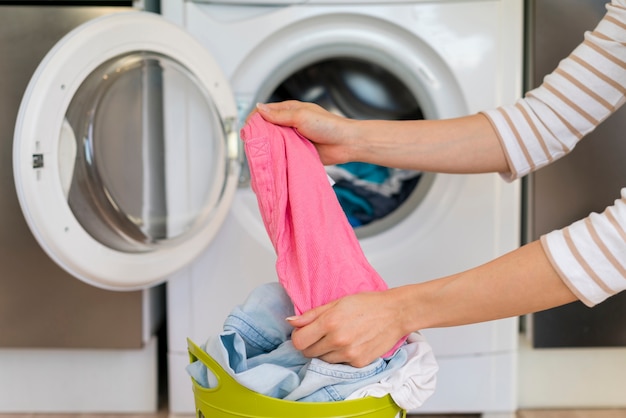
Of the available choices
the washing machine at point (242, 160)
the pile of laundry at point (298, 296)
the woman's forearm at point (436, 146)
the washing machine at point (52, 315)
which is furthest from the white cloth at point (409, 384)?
the washing machine at point (52, 315)

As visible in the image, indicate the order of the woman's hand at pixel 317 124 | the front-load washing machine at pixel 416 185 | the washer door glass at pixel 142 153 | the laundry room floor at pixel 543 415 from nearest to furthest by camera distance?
the woman's hand at pixel 317 124 → the washer door glass at pixel 142 153 → the front-load washing machine at pixel 416 185 → the laundry room floor at pixel 543 415

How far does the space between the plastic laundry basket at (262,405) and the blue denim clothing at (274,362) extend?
11 millimetres

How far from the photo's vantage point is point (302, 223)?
847mm

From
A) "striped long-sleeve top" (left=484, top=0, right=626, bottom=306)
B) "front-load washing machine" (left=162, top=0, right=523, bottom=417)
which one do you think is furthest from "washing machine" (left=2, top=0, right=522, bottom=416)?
"striped long-sleeve top" (left=484, top=0, right=626, bottom=306)

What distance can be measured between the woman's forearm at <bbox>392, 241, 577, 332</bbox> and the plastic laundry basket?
9cm

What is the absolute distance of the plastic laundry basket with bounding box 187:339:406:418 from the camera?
2.43 ft

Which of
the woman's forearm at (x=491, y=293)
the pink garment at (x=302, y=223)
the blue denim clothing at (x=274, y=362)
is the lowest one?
the blue denim clothing at (x=274, y=362)

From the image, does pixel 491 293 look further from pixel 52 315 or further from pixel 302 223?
pixel 52 315

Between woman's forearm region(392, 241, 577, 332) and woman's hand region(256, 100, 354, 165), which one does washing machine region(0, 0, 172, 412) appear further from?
woman's forearm region(392, 241, 577, 332)

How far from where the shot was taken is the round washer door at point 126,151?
106 cm

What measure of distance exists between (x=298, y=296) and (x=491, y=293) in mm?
208

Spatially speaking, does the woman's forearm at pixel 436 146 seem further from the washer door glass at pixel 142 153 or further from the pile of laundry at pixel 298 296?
the washer door glass at pixel 142 153

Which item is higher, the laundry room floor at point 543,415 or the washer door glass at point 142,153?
the washer door glass at point 142,153

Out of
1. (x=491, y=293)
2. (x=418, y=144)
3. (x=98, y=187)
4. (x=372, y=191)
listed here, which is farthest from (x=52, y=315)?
(x=491, y=293)
